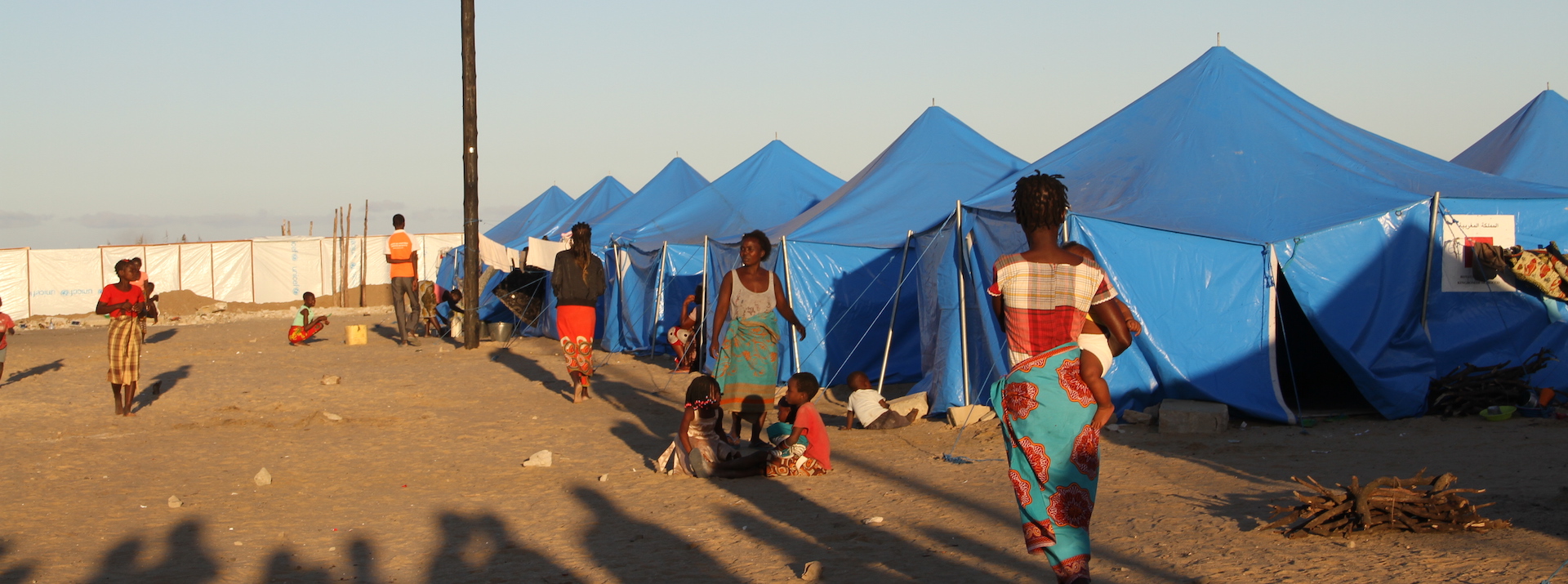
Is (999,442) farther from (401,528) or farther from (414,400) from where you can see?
(414,400)

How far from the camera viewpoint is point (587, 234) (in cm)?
980

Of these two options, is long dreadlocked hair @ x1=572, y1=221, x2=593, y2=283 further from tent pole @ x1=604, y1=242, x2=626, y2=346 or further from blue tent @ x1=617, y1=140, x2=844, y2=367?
tent pole @ x1=604, y1=242, x2=626, y2=346

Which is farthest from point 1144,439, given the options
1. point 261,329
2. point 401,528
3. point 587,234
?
point 261,329

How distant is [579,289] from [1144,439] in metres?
4.91

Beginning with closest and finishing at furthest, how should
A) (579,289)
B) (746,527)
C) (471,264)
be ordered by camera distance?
(746,527), (579,289), (471,264)

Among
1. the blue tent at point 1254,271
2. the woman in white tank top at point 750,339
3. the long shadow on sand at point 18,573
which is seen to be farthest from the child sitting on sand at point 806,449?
the long shadow on sand at point 18,573

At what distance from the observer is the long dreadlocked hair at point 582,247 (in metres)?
9.62

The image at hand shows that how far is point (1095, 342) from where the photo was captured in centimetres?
352

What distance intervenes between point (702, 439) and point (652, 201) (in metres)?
13.4

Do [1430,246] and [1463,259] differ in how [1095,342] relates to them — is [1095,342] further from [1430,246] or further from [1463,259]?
[1463,259]

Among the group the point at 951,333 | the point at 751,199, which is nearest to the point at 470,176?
the point at 751,199

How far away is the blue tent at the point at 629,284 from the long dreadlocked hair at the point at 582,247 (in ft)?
15.3

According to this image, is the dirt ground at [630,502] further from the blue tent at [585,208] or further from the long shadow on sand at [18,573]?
the blue tent at [585,208]

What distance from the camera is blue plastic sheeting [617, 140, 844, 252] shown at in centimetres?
1512
